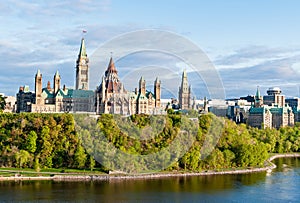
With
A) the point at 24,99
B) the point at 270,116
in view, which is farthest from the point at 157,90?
the point at 270,116

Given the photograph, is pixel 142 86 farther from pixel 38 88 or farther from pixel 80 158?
pixel 80 158

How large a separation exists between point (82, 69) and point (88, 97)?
13.2m

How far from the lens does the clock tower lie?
292ft

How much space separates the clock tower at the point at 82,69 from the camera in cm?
8906

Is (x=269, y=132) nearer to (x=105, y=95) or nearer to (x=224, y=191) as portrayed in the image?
(x=105, y=95)

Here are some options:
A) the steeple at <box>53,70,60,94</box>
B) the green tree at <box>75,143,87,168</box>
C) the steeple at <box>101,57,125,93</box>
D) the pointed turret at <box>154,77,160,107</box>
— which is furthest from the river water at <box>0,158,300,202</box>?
the steeple at <box>53,70,60,94</box>

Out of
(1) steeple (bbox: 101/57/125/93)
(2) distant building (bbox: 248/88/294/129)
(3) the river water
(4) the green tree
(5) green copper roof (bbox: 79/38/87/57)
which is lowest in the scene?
(3) the river water

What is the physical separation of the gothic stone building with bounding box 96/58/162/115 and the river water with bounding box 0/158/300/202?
26179mm

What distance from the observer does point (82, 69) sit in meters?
89.5

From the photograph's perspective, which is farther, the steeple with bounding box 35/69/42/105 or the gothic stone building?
the steeple with bounding box 35/69/42/105

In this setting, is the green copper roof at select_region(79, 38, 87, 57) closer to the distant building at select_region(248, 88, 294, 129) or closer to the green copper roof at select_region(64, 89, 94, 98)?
the green copper roof at select_region(64, 89, 94, 98)

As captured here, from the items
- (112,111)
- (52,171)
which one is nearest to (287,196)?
(52,171)

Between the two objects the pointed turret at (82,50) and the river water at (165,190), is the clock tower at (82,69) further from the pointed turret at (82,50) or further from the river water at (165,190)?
the river water at (165,190)

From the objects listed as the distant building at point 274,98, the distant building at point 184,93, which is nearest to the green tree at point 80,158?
the distant building at point 184,93
